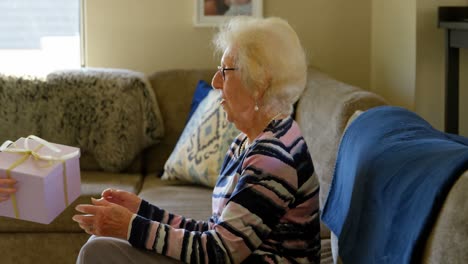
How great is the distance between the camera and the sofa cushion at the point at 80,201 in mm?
2928

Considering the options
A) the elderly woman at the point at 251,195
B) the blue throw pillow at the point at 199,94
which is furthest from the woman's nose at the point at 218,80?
the blue throw pillow at the point at 199,94

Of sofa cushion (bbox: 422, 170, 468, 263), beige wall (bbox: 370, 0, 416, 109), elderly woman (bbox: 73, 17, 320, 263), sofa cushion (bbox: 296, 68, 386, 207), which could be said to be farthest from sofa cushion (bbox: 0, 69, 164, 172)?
sofa cushion (bbox: 422, 170, 468, 263)

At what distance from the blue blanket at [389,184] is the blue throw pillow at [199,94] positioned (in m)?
1.42

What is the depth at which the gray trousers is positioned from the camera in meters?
1.80

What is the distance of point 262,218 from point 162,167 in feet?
6.05

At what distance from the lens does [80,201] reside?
298 centimetres

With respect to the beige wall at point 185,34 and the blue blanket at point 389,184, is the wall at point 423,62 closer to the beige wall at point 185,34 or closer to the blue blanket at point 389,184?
the beige wall at point 185,34

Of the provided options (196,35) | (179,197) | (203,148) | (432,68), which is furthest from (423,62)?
(196,35)

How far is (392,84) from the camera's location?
3438mm

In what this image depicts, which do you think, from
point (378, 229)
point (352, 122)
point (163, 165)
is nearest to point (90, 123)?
point (163, 165)

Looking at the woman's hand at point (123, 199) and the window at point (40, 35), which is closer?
the woman's hand at point (123, 199)

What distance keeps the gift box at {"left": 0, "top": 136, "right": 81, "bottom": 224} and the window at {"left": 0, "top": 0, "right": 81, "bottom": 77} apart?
6.20 feet

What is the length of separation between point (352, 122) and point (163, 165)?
1.58 meters

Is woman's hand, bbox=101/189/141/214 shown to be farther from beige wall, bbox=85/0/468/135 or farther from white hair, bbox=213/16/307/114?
beige wall, bbox=85/0/468/135
